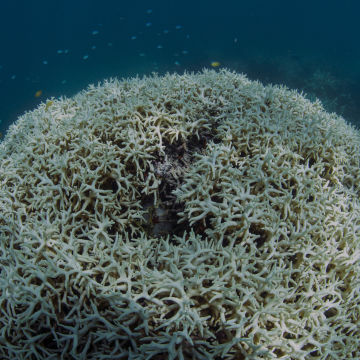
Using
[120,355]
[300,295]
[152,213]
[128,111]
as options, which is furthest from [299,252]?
[128,111]

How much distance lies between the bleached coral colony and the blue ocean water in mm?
10245

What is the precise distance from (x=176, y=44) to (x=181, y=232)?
131 feet

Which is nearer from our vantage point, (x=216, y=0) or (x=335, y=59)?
(x=335, y=59)

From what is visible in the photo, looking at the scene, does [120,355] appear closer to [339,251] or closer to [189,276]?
[189,276]

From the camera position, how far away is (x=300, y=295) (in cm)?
246

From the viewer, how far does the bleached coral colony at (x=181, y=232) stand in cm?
212

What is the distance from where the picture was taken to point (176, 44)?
37.5m

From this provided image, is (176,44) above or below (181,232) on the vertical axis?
above

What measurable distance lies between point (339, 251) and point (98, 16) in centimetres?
7048

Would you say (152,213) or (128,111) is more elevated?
(128,111)

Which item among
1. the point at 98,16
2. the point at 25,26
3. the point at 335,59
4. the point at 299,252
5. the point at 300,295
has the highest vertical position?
the point at 98,16

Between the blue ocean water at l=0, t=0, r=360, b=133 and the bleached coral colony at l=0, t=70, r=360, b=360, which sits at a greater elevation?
the blue ocean water at l=0, t=0, r=360, b=133

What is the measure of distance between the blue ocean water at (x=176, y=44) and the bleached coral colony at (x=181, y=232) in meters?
10.2

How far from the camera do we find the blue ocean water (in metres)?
20.9
